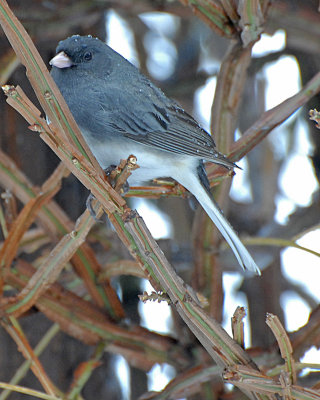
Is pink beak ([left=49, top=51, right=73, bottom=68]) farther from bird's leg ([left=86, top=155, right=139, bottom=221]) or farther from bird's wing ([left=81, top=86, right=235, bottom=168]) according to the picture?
bird's leg ([left=86, top=155, right=139, bottom=221])

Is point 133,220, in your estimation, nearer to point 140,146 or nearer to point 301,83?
point 140,146

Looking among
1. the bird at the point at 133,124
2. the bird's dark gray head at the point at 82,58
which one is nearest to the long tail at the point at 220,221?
the bird at the point at 133,124

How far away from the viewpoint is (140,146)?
1.45 meters

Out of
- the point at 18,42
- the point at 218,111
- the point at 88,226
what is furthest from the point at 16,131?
the point at 18,42

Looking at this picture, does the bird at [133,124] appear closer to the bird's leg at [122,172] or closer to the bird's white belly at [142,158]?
the bird's white belly at [142,158]

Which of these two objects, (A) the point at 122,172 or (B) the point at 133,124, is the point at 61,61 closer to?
(B) the point at 133,124

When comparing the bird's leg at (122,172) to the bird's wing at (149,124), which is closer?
the bird's leg at (122,172)

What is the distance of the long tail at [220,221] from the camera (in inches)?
54.1

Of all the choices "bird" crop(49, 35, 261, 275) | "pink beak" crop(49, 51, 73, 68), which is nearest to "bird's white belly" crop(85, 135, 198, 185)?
"bird" crop(49, 35, 261, 275)

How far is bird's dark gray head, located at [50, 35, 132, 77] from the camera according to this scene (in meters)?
1.53

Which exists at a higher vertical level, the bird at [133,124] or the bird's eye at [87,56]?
the bird's eye at [87,56]

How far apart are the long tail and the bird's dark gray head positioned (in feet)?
1.22

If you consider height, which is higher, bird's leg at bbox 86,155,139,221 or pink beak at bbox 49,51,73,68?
pink beak at bbox 49,51,73,68

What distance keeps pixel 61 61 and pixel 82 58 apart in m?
0.07
